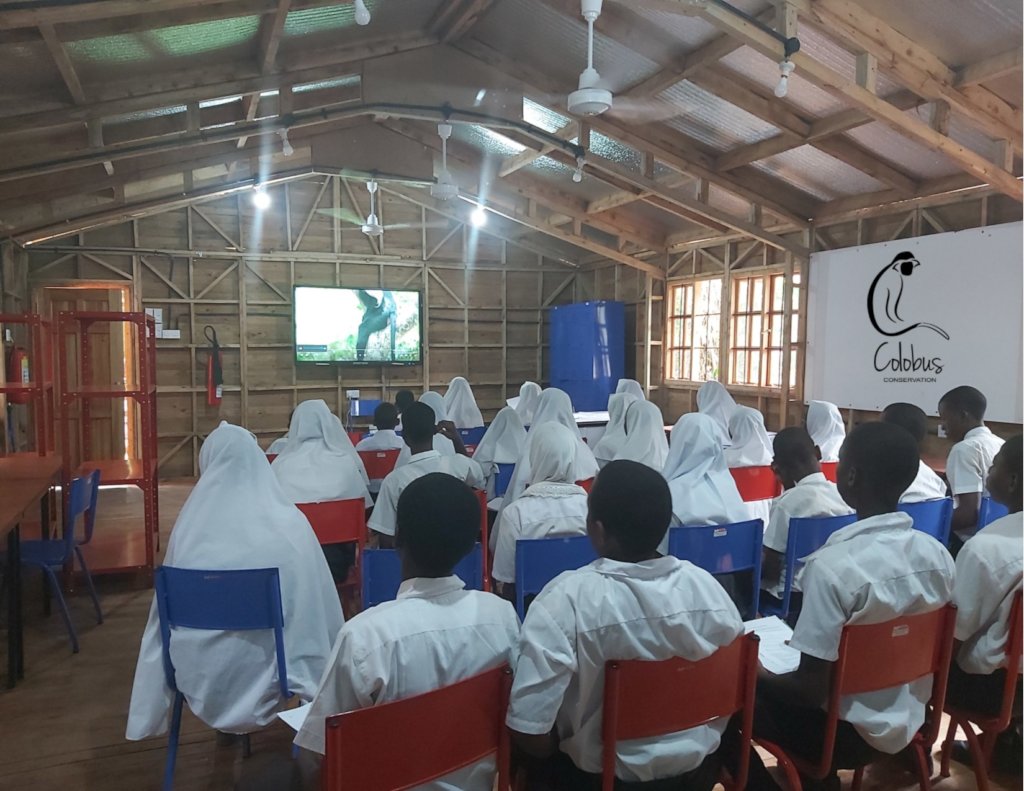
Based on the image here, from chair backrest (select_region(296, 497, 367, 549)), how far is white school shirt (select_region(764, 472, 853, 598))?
181 centimetres

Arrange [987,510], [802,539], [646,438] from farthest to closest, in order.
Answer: [646,438], [987,510], [802,539]

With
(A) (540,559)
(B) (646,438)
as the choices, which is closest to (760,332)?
(B) (646,438)

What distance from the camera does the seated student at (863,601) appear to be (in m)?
1.71

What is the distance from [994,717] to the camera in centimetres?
207

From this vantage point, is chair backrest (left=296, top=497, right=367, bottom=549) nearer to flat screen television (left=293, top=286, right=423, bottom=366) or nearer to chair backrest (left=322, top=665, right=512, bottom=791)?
chair backrest (left=322, top=665, right=512, bottom=791)

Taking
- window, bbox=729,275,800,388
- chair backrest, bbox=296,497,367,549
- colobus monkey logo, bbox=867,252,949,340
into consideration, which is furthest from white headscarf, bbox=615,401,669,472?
window, bbox=729,275,800,388

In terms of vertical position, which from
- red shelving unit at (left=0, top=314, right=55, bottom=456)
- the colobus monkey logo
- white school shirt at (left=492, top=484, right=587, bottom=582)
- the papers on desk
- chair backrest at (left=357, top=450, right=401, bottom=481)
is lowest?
the papers on desk

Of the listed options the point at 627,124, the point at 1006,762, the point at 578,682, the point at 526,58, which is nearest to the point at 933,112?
the point at 627,124

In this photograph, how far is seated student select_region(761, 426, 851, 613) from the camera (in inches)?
115

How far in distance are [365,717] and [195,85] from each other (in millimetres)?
4827

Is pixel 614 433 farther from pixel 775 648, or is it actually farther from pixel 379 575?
pixel 775 648

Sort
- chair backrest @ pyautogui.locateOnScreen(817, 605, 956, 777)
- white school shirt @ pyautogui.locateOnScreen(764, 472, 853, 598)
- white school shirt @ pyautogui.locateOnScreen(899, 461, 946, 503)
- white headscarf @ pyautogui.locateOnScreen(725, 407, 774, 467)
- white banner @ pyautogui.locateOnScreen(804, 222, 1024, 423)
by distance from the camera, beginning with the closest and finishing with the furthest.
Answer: chair backrest @ pyautogui.locateOnScreen(817, 605, 956, 777)
white school shirt @ pyautogui.locateOnScreen(764, 472, 853, 598)
white school shirt @ pyautogui.locateOnScreen(899, 461, 946, 503)
white headscarf @ pyautogui.locateOnScreen(725, 407, 774, 467)
white banner @ pyautogui.locateOnScreen(804, 222, 1024, 423)

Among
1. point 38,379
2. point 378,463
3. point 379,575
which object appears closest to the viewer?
point 379,575

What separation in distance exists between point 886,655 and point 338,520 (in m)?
2.29
